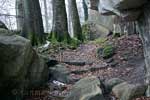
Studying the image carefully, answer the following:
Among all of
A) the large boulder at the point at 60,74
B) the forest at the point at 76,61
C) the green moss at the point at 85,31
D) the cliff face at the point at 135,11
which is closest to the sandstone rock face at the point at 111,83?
the forest at the point at 76,61

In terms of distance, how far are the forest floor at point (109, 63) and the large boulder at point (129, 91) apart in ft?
2.46

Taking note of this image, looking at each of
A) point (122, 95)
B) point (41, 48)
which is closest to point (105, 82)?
point (122, 95)

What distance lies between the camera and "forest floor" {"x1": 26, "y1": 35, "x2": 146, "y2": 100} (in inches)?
342

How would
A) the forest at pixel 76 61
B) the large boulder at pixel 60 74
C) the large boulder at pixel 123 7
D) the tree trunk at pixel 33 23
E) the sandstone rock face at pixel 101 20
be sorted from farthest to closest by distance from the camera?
the sandstone rock face at pixel 101 20, the tree trunk at pixel 33 23, the large boulder at pixel 60 74, the forest at pixel 76 61, the large boulder at pixel 123 7

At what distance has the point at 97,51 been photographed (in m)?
11.9

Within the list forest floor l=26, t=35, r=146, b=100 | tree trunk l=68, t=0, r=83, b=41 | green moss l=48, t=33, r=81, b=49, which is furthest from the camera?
tree trunk l=68, t=0, r=83, b=41

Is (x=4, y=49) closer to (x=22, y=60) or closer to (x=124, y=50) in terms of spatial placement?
(x=22, y=60)

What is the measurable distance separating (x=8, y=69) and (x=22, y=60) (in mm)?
422

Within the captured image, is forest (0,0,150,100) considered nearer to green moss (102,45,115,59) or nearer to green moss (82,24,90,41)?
green moss (102,45,115,59)

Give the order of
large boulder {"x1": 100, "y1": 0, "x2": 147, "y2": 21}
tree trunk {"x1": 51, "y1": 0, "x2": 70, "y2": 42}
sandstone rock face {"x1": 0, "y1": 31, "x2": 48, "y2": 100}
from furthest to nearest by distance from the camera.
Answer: tree trunk {"x1": 51, "y1": 0, "x2": 70, "y2": 42}
sandstone rock face {"x1": 0, "y1": 31, "x2": 48, "y2": 100}
large boulder {"x1": 100, "y1": 0, "x2": 147, "y2": 21}

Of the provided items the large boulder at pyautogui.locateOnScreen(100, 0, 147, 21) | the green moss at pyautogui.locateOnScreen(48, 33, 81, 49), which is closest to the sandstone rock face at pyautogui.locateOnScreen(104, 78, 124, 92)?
the large boulder at pyautogui.locateOnScreen(100, 0, 147, 21)

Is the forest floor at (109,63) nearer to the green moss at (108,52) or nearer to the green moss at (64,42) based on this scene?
the green moss at (108,52)

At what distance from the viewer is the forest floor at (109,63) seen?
28.5 feet

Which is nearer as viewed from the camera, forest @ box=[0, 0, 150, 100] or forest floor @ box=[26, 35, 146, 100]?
forest @ box=[0, 0, 150, 100]
